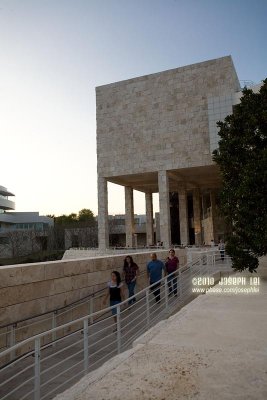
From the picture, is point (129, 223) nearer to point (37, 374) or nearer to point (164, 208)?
point (164, 208)

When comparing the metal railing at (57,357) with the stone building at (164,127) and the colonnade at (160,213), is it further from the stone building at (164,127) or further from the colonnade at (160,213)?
the stone building at (164,127)

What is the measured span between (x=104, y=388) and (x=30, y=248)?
7240 centimetres

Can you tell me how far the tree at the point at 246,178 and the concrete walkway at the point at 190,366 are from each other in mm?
7813

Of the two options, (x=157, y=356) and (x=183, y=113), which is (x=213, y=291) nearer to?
(x=157, y=356)

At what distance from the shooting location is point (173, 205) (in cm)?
6159

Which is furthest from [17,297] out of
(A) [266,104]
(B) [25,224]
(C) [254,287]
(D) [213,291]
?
(B) [25,224]

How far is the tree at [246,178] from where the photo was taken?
15039 millimetres

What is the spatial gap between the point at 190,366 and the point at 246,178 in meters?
11.1

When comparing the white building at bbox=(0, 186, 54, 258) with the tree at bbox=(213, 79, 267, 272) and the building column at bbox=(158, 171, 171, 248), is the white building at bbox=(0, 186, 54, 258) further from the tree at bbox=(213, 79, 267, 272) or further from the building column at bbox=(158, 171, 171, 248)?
the tree at bbox=(213, 79, 267, 272)

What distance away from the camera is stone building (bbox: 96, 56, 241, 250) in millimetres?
36625

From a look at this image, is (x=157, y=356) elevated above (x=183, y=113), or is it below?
below

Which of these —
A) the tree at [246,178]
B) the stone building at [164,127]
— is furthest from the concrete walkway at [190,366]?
the stone building at [164,127]

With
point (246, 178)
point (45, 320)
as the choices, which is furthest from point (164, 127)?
point (45, 320)

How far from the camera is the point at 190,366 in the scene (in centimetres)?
500
